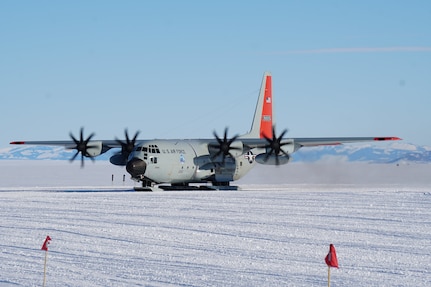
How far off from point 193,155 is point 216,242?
22586 mm

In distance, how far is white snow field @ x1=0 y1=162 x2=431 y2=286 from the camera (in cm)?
1421

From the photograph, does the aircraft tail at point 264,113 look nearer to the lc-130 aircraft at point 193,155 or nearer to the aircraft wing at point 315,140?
the lc-130 aircraft at point 193,155

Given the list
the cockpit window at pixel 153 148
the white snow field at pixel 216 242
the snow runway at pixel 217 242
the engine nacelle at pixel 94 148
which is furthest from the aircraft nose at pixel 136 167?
the snow runway at pixel 217 242

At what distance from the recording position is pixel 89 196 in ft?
115

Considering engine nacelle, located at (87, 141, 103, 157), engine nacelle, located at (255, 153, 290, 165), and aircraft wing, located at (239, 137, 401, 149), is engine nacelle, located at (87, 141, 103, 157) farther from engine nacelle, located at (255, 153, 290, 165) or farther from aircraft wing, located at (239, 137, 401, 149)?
engine nacelle, located at (255, 153, 290, 165)

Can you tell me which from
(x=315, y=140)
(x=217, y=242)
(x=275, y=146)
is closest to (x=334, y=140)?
(x=315, y=140)

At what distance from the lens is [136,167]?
38156 millimetres

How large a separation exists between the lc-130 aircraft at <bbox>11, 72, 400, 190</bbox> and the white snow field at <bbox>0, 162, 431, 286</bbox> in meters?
8.52

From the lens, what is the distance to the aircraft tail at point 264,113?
4694 centimetres

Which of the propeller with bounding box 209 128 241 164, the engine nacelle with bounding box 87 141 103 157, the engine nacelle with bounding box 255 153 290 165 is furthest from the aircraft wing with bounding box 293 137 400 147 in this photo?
the engine nacelle with bounding box 87 141 103 157

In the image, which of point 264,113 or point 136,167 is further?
point 264,113

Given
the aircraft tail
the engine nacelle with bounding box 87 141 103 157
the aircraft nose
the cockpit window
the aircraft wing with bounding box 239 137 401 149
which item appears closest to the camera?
the aircraft nose

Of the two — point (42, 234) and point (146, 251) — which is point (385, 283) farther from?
point (42, 234)

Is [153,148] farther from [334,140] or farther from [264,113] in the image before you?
[334,140]
